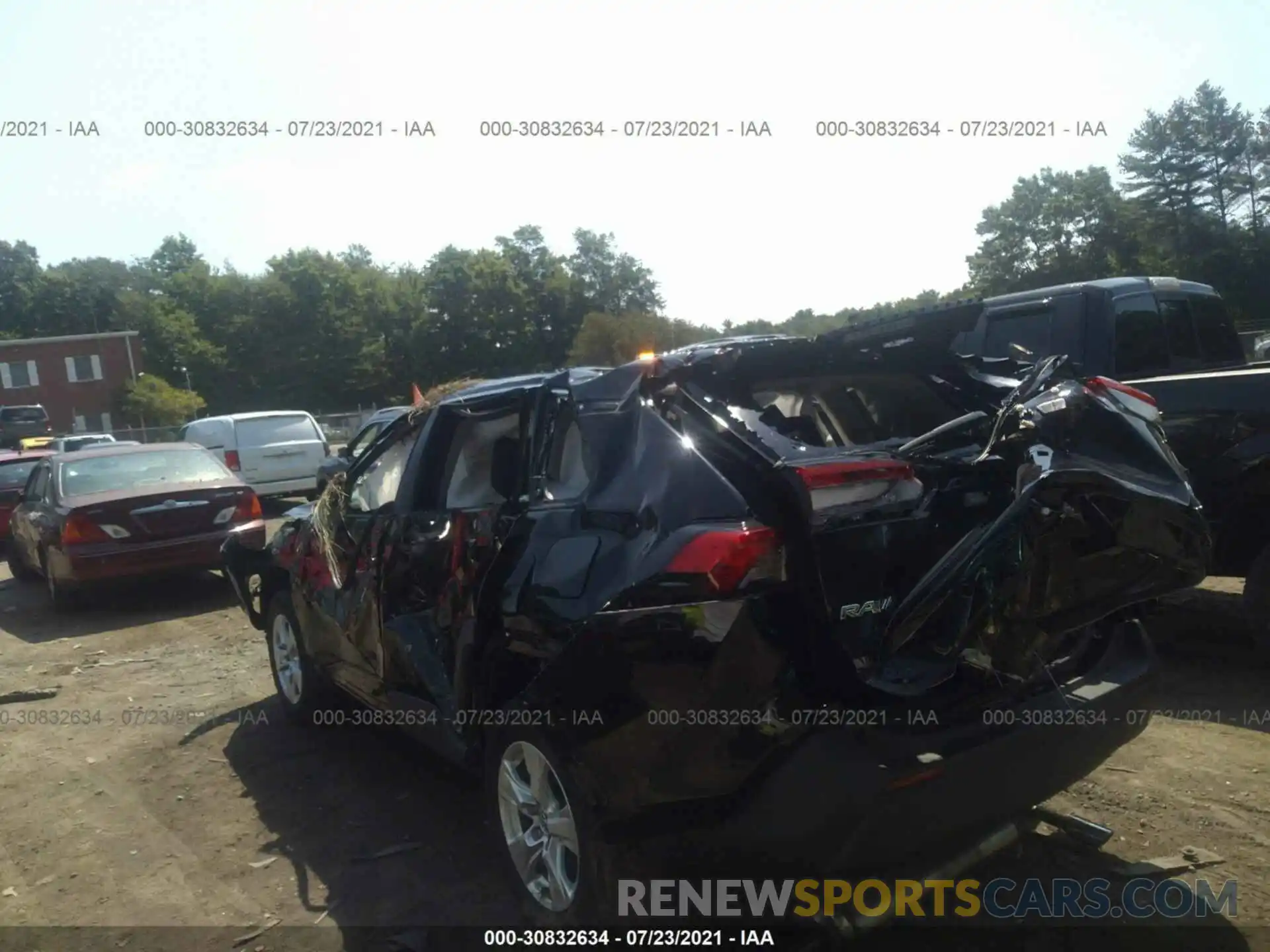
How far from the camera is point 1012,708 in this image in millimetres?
2965

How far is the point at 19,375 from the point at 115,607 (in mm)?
54202

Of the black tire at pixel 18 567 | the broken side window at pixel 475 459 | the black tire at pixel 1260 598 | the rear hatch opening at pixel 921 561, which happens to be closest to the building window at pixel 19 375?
the black tire at pixel 18 567

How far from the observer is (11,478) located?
14.6m

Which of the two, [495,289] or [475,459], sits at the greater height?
[495,289]

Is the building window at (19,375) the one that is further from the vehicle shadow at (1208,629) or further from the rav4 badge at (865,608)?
the rav4 badge at (865,608)

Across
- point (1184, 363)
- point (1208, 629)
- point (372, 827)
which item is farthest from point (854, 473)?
point (1184, 363)

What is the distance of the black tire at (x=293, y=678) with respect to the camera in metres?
5.51

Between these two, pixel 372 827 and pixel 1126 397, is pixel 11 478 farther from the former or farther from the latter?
pixel 1126 397

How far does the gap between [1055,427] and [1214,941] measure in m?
1.64

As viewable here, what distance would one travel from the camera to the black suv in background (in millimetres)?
36344

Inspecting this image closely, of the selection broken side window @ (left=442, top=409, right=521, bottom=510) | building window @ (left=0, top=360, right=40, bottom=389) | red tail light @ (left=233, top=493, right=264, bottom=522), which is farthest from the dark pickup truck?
building window @ (left=0, top=360, right=40, bottom=389)

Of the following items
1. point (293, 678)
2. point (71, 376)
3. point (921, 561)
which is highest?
point (71, 376)

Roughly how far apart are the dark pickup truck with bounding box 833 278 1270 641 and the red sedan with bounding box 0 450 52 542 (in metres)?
12.7

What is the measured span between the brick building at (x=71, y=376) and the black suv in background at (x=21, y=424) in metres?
18.3
